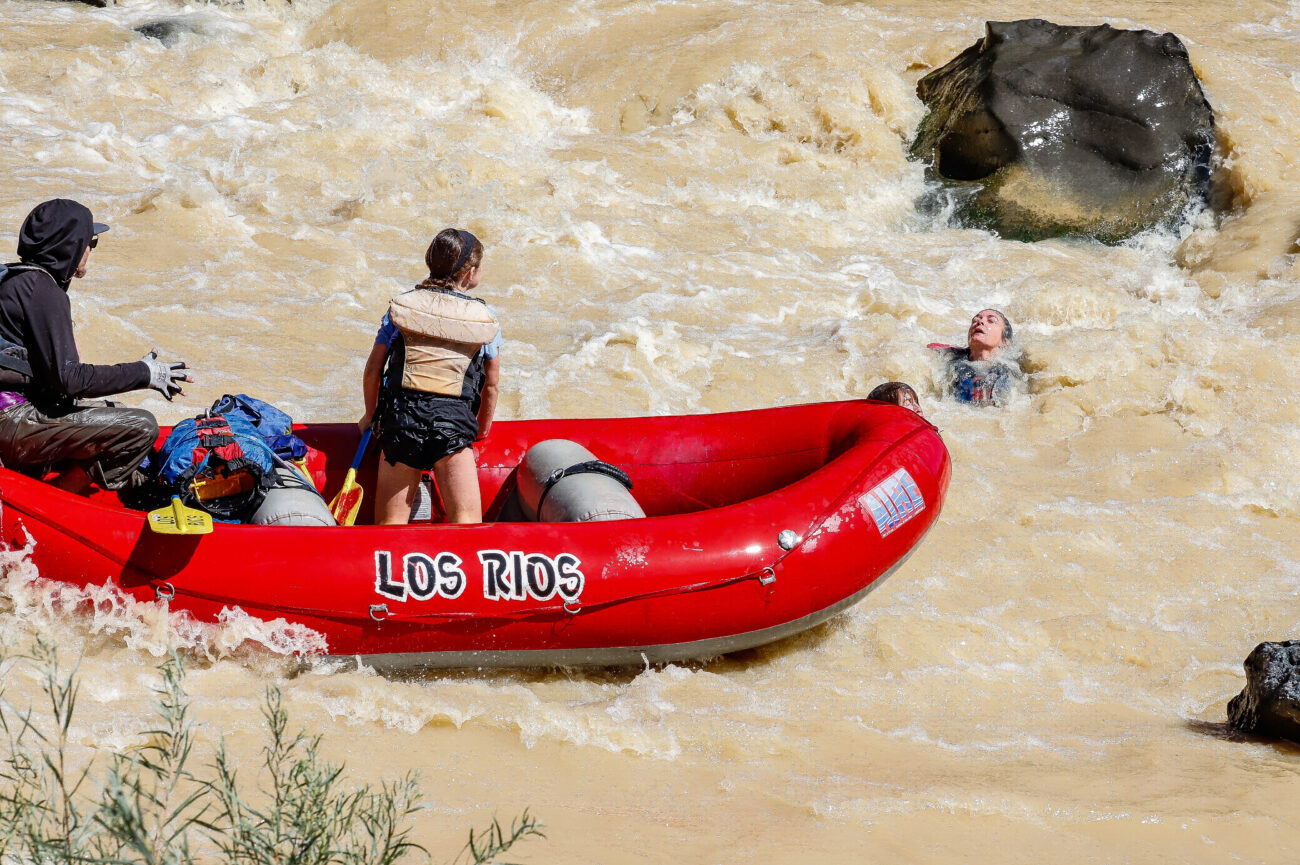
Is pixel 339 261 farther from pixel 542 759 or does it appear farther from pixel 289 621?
pixel 542 759

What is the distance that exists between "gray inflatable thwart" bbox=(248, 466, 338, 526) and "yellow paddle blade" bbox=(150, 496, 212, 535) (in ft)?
0.99

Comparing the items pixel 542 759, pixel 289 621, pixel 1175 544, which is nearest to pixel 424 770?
pixel 542 759

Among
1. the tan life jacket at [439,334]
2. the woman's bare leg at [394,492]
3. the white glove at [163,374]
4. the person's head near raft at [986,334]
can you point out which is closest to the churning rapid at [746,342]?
the person's head near raft at [986,334]

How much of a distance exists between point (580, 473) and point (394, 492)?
0.69 metres

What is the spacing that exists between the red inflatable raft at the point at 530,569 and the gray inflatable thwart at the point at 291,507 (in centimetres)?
22

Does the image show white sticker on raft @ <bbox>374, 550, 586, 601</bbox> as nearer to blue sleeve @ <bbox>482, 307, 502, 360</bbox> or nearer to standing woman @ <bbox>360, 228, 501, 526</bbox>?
standing woman @ <bbox>360, 228, 501, 526</bbox>

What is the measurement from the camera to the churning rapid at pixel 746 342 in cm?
350

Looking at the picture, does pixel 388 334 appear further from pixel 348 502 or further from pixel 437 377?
pixel 348 502

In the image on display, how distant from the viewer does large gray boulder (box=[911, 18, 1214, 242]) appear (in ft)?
30.6

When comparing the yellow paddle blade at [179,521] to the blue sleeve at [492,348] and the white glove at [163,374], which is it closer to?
the white glove at [163,374]

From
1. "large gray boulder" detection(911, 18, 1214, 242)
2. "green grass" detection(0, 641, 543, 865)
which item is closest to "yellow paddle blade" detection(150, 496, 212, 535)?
"green grass" detection(0, 641, 543, 865)

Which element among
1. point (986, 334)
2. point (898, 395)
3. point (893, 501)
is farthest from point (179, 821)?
point (986, 334)

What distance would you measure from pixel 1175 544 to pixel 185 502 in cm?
424

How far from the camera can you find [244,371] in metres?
6.80
